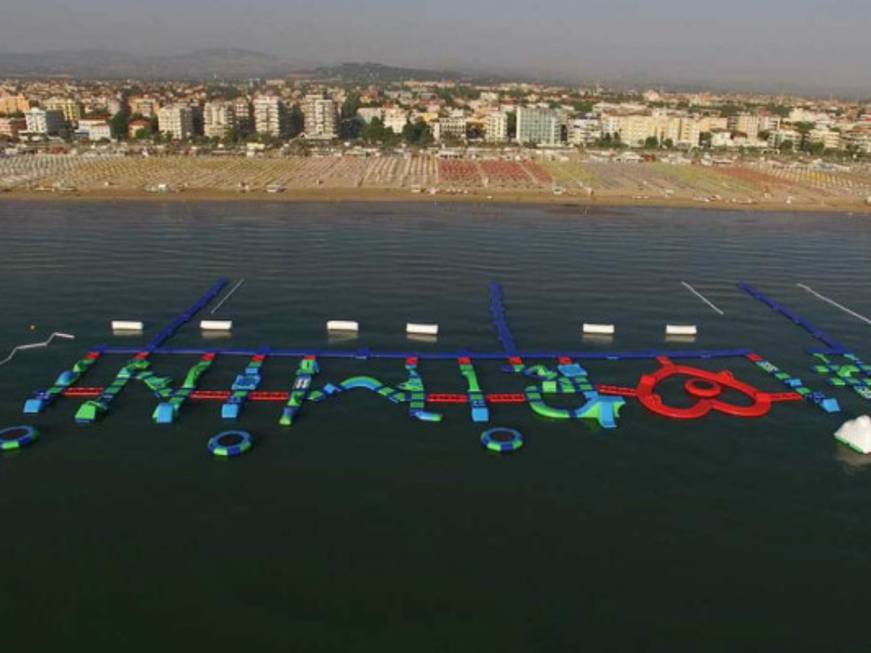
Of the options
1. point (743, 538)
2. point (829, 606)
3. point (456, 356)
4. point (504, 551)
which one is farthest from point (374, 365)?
point (829, 606)

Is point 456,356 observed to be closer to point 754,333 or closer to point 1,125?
point 754,333

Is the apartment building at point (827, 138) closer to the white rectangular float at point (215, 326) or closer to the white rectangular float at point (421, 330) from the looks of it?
the white rectangular float at point (421, 330)

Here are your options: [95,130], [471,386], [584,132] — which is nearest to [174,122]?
[95,130]

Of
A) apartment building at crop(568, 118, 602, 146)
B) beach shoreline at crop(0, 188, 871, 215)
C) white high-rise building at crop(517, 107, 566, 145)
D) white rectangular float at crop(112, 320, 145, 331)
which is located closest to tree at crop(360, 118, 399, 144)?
white high-rise building at crop(517, 107, 566, 145)

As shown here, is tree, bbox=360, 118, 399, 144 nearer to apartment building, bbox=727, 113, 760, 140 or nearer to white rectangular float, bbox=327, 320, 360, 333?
apartment building, bbox=727, 113, 760, 140

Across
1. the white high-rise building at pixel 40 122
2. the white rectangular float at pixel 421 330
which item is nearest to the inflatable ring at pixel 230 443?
the white rectangular float at pixel 421 330
